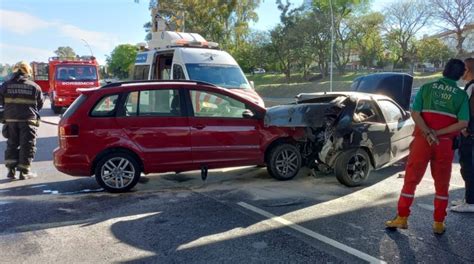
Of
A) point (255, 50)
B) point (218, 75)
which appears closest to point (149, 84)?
point (218, 75)

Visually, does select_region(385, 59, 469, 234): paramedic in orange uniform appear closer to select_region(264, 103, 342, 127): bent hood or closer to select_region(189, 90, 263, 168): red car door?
select_region(264, 103, 342, 127): bent hood

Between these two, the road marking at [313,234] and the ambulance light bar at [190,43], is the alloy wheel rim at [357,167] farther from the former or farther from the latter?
the ambulance light bar at [190,43]

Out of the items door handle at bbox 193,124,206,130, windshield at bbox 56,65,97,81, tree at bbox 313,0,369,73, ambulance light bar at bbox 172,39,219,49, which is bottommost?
door handle at bbox 193,124,206,130

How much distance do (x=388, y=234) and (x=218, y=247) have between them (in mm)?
1793

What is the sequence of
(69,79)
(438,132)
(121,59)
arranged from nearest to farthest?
(438,132), (69,79), (121,59)

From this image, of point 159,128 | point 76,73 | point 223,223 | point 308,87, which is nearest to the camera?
point 223,223

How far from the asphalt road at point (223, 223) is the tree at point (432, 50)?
41.7 m

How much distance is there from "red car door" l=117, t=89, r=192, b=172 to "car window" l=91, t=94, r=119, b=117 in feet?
0.53

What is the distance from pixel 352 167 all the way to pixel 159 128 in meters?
2.92

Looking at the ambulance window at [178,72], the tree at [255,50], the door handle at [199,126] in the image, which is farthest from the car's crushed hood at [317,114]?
the tree at [255,50]

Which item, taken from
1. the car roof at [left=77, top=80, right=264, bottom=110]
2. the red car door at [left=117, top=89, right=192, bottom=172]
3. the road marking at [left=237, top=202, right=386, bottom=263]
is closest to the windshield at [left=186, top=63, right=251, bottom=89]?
the car roof at [left=77, top=80, right=264, bottom=110]

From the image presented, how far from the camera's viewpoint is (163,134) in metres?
6.47

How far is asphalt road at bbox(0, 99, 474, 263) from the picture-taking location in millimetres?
4152

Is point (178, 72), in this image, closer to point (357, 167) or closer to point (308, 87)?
point (357, 167)
